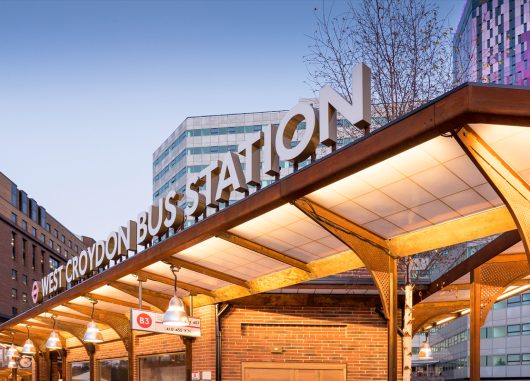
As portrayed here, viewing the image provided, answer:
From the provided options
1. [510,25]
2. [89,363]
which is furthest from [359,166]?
[510,25]

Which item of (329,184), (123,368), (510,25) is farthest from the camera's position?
(510,25)

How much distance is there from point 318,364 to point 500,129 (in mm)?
9740

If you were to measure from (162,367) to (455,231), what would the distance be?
10.7 meters

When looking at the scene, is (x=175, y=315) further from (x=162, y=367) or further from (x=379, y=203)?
(x=162, y=367)

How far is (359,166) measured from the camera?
6105 mm

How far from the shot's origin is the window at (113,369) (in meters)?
20.1

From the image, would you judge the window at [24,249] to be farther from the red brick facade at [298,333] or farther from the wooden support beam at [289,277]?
the red brick facade at [298,333]

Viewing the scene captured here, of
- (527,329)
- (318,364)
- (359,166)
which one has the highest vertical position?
(359,166)

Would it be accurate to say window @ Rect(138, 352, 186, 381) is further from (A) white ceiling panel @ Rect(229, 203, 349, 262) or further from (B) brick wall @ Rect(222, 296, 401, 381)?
(A) white ceiling panel @ Rect(229, 203, 349, 262)

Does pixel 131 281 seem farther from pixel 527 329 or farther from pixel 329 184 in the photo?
pixel 527 329

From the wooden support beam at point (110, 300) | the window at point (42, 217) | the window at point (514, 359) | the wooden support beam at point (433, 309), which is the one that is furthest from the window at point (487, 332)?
the wooden support beam at point (110, 300)

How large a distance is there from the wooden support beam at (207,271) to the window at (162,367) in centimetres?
416

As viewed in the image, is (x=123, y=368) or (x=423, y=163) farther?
(x=123, y=368)

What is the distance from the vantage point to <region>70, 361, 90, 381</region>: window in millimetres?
24109
